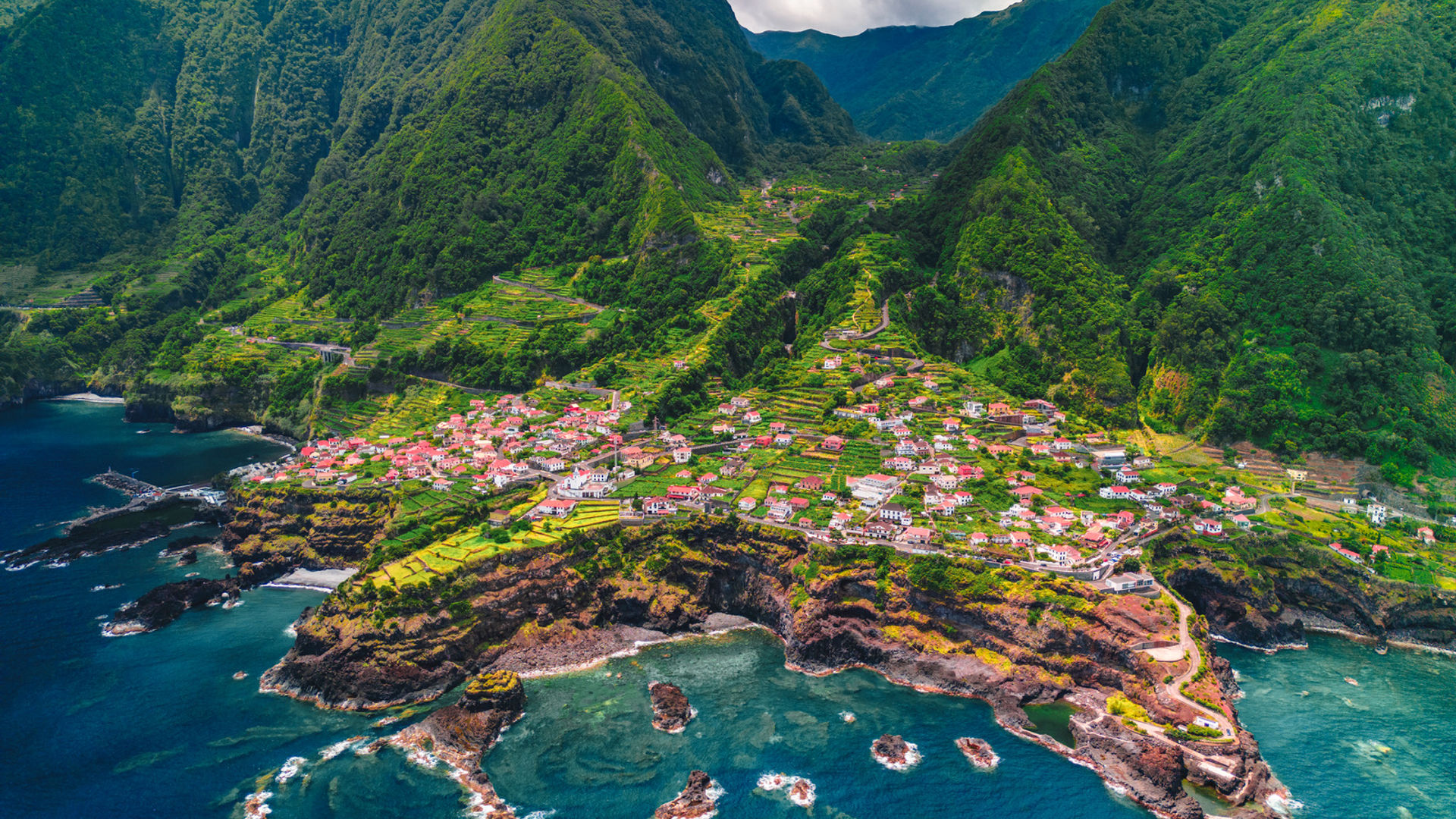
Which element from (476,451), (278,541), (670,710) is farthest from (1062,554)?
(278,541)

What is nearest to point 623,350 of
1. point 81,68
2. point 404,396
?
point 404,396

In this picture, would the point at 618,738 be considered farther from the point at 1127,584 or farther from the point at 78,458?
the point at 78,458

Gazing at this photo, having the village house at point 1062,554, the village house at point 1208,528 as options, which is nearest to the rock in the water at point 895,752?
the village house at point 1062,554

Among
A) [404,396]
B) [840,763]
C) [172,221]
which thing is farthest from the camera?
[172,221]

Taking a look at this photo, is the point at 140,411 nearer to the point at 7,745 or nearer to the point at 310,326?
the point at 310,326

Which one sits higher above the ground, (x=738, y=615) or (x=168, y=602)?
(x=168, y=602)

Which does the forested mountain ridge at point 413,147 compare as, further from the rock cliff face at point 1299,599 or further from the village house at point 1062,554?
the rock cliff face at point 1299,599

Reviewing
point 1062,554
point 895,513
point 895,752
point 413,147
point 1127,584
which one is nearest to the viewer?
point 895,752

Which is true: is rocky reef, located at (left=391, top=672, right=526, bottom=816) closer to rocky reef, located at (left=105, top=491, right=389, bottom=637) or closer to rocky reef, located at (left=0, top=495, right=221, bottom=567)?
rocky reef, located at (left=105, top=491, right=389, bottom=637)
